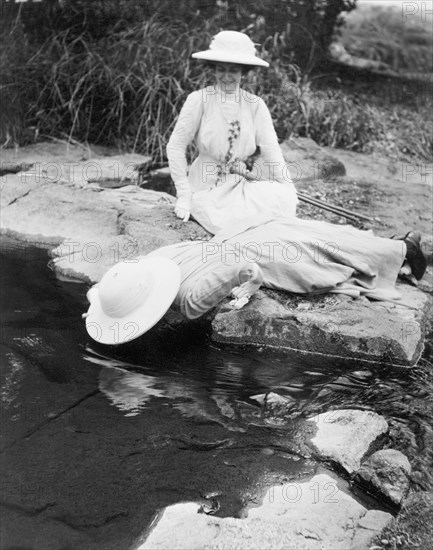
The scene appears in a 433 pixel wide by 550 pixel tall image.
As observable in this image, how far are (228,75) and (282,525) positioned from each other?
3.45 m

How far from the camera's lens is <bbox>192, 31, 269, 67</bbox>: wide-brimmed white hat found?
4953 millimetres

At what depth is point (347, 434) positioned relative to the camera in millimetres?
3252

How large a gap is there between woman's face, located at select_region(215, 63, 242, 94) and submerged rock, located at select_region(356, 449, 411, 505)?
10.2 feet

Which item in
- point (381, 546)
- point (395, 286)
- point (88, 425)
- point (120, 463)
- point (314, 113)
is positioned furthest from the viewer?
point (314, 113)

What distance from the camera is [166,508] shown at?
276 cm

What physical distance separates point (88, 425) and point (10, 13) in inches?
265

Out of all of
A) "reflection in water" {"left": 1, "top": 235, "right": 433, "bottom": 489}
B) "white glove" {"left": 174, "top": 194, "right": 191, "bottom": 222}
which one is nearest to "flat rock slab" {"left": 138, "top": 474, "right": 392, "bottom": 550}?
"reflection in water" {"left": 1, "top": 235, "right": 433, "bottom": 489}

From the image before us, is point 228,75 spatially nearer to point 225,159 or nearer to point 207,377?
point 225,159

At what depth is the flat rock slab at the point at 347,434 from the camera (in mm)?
3115

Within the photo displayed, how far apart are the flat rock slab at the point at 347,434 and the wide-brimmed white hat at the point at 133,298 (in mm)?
984

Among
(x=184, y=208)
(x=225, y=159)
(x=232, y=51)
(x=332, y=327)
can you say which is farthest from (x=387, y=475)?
(x=232, y=51)

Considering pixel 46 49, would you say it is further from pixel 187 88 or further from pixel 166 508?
pixel 166 508

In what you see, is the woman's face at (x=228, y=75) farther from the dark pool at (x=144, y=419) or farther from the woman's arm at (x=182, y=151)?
the dark pool at (x=144, y=419)

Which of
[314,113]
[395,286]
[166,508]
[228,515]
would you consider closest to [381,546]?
[228,515]
